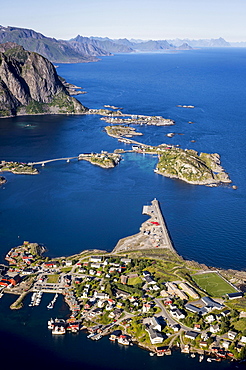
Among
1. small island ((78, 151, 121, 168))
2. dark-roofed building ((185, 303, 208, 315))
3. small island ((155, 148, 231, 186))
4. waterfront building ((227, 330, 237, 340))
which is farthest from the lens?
small island ((78, 151, 121, 168))

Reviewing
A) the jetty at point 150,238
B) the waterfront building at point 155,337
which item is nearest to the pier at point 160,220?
the jetty at point 150,238

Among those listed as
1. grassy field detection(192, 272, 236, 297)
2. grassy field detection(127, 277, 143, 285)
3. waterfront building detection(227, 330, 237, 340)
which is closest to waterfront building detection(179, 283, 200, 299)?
grassy field detection(192, 272, 236, 297)

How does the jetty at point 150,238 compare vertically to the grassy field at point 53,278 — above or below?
above

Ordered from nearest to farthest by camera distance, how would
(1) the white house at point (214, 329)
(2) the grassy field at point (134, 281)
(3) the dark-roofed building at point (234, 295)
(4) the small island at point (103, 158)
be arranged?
(1) the white house at point (214, 329)
(3) the dark-roofed building at point (234, 295)
(2) the grassy field at point (134, 281)
(4) the small island at point (103, 158)

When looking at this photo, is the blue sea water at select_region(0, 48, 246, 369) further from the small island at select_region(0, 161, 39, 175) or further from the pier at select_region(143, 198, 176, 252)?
the small island at select_region(0, 161, 39, 175)

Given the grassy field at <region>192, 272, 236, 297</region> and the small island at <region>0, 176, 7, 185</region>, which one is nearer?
the grassy field at <region>192, 272, 236, 297</region>

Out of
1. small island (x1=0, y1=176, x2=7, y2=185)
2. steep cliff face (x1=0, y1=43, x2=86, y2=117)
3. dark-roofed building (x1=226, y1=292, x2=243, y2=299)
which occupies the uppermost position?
steep cliff face (x1=0, y1=43, x2=86, y2=117)

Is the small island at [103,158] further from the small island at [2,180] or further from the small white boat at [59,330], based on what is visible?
the small white boat at [59,330]
